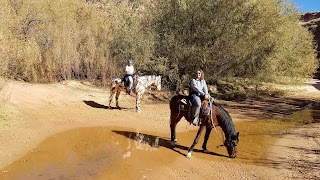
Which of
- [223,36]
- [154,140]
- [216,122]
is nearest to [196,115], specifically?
[216,122]

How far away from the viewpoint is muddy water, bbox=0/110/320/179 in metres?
A: 7.02

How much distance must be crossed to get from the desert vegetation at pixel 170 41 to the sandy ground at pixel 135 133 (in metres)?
1.61

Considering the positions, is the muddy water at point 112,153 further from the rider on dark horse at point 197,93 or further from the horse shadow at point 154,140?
the rider on dark horse at point 197,93

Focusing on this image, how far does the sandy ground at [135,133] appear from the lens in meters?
7.54

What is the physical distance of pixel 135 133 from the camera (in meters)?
10.6

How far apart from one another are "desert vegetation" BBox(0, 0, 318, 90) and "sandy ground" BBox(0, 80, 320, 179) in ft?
5.28

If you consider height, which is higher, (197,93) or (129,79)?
(129,79)

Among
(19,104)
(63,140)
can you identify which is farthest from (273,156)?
(19,104)

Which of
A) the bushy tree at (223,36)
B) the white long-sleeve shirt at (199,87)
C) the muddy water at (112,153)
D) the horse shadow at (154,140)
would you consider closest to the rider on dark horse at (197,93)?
the white long-sleeve shirt at (199,87)

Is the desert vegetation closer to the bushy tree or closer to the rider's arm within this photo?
the bushy tree

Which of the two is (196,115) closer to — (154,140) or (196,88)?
(196,88)

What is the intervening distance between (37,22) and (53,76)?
4.70m

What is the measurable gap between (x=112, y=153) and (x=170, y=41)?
425 inches

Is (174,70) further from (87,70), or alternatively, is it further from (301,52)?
(301,52)
